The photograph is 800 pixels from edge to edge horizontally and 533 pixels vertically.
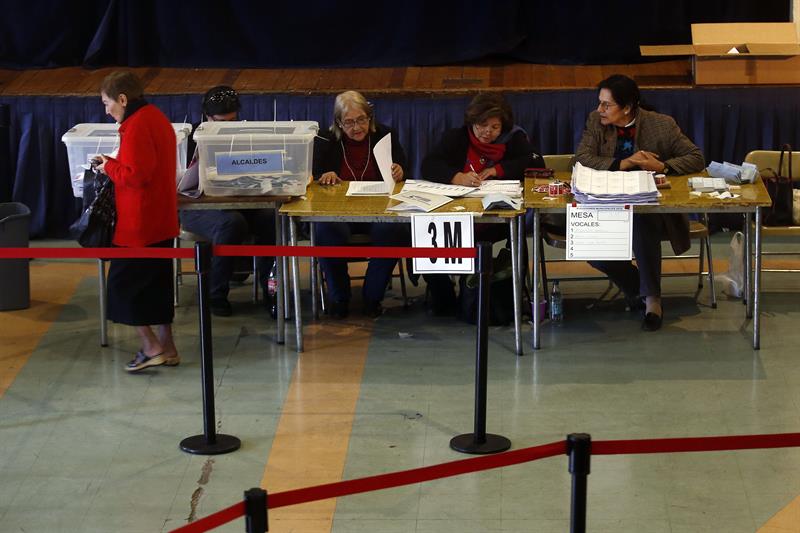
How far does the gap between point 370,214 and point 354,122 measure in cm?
84

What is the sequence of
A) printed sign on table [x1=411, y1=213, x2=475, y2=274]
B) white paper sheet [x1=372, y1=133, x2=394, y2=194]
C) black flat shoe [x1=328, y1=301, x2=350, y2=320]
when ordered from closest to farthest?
printed sign on table [x1=411, y1=213, x2=475, y2=274] < white paper sheet [x1=372, y1=133, x2=394, y2=194] < black flat shoe [x1=328, y1=301, x2=350, y2=320]

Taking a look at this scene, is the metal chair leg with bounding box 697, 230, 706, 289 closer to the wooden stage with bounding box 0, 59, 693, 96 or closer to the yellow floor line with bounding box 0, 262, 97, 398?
the wooden stage with bounding box 0, 59, 693, 96

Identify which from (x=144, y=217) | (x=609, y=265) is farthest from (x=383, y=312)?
(x=144, y=217)

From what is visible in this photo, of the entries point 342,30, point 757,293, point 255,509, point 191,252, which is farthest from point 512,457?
point 342,30

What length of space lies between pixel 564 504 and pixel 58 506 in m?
1.72

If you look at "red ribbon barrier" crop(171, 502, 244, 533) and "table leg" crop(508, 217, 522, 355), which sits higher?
"table leg" crop(508, 217, 522, 355)

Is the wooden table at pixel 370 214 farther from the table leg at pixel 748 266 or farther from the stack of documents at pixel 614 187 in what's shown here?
the table leg at pixel 748 266

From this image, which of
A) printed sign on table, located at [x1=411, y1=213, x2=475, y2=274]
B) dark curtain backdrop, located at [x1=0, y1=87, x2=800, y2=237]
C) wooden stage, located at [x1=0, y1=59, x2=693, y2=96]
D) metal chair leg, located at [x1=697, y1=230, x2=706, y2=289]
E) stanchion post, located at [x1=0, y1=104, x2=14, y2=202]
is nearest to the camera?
printed sign on table, located at [x1=411, y1=213, x2=475, y2=274]

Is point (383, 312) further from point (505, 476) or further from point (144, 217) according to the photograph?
point (505, 476)

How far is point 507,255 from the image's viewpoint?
256 inches

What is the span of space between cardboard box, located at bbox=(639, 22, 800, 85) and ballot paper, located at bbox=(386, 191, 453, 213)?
286 cm

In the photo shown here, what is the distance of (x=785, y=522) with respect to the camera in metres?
4.35

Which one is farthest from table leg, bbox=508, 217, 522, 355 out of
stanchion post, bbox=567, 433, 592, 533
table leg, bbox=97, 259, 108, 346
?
stanchion post, bbox=567, 433, 592, 533

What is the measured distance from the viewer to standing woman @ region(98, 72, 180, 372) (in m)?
5.47
